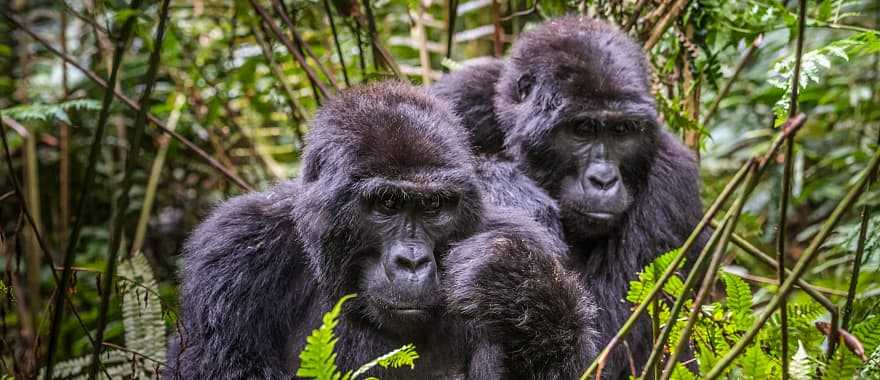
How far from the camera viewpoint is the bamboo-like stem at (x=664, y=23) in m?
4.28

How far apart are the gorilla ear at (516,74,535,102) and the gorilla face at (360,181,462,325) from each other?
4.82 feet

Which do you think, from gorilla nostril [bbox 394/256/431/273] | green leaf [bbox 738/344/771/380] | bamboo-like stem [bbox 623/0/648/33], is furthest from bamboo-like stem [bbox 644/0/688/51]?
green leaf [bbox 738/344/771/380]

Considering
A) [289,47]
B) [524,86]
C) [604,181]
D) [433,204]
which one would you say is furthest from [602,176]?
[289,47]

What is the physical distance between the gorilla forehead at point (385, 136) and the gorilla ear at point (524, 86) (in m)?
1.04

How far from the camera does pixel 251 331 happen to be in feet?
10.3

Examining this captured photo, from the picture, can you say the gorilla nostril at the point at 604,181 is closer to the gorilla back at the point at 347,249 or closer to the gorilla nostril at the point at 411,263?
the gorilla back at the point at 347,249

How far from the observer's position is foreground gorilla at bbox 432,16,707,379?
3947 mm

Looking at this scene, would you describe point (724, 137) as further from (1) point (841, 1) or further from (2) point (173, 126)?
(2) point (173, 126)

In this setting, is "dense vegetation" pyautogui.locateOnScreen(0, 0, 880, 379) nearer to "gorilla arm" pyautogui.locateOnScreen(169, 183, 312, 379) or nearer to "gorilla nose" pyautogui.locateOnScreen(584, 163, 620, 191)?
"gorilla arm" pyautogui.locateOnScreen(169, 183, 312, 379)

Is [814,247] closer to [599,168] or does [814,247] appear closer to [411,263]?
[411,263]

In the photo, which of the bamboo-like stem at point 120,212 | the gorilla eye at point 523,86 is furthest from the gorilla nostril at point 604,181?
the bamboo-like stem at point 120,212

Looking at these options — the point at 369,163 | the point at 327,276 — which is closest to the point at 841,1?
the point at 369,163

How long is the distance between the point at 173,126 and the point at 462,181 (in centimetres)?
328

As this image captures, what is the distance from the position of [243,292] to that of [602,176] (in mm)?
1749
